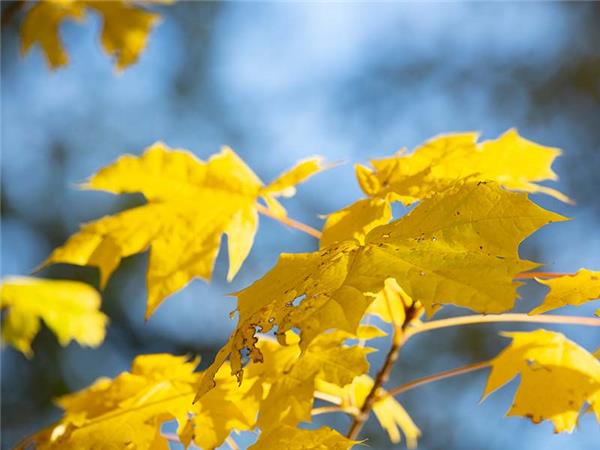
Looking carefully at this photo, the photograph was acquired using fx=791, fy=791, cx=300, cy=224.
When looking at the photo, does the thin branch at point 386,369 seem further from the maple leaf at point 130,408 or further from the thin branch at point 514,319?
the maple leaf at point 130,408

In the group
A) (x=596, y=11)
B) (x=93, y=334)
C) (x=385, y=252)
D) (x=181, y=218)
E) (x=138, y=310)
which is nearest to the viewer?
(x=385, y=252)

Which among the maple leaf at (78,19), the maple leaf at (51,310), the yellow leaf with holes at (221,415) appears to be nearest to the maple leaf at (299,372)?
the yellow leaf with holes at (221,415)

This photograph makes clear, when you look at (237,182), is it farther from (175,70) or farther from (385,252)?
(175,70)

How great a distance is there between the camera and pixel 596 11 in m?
7.83

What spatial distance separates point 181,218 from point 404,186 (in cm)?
37

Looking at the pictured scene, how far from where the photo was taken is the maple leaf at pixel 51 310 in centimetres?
187

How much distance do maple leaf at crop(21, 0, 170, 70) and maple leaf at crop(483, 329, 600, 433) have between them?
160 centimetres

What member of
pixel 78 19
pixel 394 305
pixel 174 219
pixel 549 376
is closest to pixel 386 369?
pixel 394 305

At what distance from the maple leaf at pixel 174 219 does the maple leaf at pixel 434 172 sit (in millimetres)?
128

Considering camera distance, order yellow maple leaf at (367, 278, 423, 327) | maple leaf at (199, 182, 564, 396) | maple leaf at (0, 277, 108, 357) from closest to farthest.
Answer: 1. maple leaf at (199, 182, 564, 396)
2. yellow maple leaf at (367, 278, 423, 327)
3. maple leaf at (0, 277, 108, 357)

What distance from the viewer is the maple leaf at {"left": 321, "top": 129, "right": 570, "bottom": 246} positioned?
2.46ft

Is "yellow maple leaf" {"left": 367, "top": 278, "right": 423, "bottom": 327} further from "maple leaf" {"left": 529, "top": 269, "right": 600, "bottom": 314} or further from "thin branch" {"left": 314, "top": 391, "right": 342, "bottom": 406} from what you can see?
"maple leaf" {"left": 529, "top": 269, "right": 600, "bottom": 314}

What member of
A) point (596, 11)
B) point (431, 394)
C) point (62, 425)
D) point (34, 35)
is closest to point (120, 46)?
point (34, 35)

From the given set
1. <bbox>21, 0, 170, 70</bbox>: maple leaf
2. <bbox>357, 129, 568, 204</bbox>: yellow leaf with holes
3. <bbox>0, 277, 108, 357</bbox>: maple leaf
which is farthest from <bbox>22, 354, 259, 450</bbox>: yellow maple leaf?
<bbox>21, 0, 170, 70</bbox>: maple leaf
